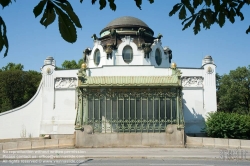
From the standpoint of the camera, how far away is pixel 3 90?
44.1 metres

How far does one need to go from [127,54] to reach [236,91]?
18.7 metres

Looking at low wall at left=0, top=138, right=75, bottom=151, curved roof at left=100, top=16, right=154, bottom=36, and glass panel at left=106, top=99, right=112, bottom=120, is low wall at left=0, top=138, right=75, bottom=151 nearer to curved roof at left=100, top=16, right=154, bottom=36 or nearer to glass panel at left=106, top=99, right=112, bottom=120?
glass panel at left=106, top=99, right=112, bottom=120

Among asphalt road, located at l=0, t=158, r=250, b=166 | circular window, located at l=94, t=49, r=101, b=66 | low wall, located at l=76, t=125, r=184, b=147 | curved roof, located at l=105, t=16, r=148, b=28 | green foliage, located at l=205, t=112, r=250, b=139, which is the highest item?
curved roof, located at l=105, t=16, r=148, b=28

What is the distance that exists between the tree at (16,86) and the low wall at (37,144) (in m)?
26.6

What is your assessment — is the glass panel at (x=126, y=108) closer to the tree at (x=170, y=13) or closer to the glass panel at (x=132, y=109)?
the glass panel at (x=132, y=109)

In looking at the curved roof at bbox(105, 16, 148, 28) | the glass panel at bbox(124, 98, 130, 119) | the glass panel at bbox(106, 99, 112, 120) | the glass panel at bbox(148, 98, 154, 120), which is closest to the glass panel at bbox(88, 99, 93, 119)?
the glass panel at bbox(106, 99, 112, 120)

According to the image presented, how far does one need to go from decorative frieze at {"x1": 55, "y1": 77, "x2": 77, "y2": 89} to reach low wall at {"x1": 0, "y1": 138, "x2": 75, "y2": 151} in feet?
28.0

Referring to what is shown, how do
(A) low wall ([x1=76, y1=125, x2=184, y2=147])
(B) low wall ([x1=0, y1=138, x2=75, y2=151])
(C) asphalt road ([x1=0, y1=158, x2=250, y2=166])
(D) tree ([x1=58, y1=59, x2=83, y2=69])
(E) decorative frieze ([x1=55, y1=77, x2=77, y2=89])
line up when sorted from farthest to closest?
(D) tree ([x1=58, y1=59, x2=83, y2=69]) < (E) decorative frieze ([x1=55, y1=77, x2=77, y2=89]) < (A) low wall ([x1=76, y1=125, x2=184, y2=147]) < (B) low wall ([x1=0, y1=138, x2=75, y2=151]) < (C) asphalt road ([x1=0, y1=158, x2=250, y2=166])

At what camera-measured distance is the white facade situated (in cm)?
2705

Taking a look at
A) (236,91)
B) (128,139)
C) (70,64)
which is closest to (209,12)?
(128,139)

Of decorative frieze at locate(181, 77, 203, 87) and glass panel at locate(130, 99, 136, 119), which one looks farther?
decorative frieze at locate(181, 77, 203, 87)

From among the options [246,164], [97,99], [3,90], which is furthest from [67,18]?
[3,90]

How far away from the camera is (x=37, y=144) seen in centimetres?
1977

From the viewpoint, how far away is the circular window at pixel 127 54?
29619 mm
